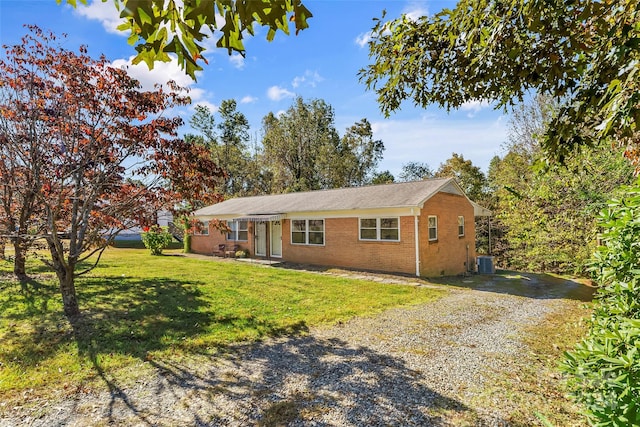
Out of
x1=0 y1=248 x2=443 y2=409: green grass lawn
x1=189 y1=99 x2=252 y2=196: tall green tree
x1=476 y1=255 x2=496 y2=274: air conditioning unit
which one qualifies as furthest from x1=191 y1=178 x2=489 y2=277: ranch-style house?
x1=189 y1=99 x2=252 y2=196: tall green tree

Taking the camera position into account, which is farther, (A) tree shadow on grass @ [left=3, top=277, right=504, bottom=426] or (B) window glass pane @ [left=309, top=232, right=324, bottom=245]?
(B) window glass pane @ [left=309, top=232, right=324, bottom=245]

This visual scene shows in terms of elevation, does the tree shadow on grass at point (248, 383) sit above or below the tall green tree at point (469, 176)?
below

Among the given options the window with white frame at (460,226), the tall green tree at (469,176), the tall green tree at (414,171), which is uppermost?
the tall green tree at (414,171)

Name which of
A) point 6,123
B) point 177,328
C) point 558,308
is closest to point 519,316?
point 558,308

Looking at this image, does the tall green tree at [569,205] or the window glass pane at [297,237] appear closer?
the tall green tree at [569,205]

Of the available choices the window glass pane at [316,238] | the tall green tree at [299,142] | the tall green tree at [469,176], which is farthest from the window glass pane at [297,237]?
the tall green tree at [299,142]

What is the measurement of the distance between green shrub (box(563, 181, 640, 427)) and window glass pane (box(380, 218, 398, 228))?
12.0 m

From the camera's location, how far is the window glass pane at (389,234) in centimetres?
1484

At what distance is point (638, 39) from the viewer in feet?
9.04

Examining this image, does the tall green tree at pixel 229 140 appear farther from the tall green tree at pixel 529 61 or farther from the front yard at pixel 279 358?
the tall green tree at pixel 529 61

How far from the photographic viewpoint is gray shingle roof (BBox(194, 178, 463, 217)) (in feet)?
49.3

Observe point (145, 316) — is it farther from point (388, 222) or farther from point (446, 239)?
point (446, 239)

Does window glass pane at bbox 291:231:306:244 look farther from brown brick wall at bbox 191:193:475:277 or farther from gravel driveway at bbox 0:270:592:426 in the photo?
gravel driveway at bbox 0:270:592:426

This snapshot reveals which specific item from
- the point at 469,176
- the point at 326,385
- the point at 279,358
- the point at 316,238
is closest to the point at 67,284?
the point at 279,358
